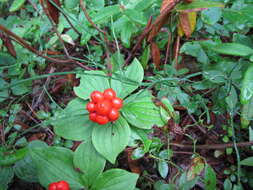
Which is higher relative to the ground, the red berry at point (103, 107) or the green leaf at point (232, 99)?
the red berry at point (103, 107)

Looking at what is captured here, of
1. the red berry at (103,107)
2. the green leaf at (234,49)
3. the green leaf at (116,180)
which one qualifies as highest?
the green leaf at (234,49)

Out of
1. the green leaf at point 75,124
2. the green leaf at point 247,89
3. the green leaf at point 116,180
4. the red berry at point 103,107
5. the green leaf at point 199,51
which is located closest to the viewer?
the green leaf at point 247,89

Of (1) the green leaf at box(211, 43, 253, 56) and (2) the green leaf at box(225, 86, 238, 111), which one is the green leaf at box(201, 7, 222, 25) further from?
(2) the green leaf at box(225, 86, 238, 111)

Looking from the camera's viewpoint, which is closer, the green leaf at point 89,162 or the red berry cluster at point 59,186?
the red berry cluster at point 59,186

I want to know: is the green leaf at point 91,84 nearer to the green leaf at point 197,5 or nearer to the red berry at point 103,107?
the red berry at point 103,107

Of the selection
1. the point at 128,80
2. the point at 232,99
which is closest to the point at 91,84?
the point at 128,80

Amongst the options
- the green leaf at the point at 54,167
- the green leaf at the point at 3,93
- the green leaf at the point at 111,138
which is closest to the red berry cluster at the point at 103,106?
the green leaf at the point at 111,138

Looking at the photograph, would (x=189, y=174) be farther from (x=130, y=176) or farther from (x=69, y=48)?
(x=69, y=48)

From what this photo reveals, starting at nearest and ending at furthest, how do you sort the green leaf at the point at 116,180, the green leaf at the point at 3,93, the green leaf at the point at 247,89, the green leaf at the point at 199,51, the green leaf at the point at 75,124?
the green leaf at the point at 247,89 < the green leaf at the point at 116,180 < the green leaf at the point at 75,124 < the green leaf at the point at 199,51 < the green leaf at the point at 3,93
